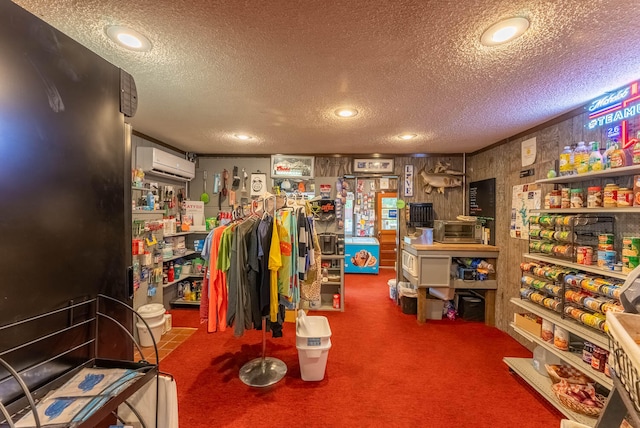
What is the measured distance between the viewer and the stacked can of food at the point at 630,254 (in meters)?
1.83

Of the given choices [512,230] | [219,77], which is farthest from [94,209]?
[512,230]

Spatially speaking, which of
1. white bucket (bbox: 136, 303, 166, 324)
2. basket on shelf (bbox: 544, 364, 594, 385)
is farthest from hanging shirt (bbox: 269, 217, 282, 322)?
basket on shelf (bbox: 544, 364, 594, 385)

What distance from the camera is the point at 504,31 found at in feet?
4.80

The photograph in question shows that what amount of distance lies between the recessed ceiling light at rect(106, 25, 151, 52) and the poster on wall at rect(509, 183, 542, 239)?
3.62 m

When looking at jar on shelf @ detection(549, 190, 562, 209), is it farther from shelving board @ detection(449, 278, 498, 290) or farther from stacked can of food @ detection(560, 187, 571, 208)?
shelving board @ detection(449, 278, 498, 290)

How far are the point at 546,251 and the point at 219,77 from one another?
3043 millimetres

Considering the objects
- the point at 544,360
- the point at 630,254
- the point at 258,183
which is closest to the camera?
the point at 630,254

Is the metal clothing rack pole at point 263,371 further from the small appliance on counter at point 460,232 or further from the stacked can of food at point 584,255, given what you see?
the small appliance on counter at point 460,232

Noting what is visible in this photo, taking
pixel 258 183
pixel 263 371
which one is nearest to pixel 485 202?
pixel 258 183

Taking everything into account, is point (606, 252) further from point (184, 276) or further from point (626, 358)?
point (184, 276)

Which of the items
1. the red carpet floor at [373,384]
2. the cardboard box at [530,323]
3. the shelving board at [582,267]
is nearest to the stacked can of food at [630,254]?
the shelving board at [582,267]

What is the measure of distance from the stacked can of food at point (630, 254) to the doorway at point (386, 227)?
19.2ft

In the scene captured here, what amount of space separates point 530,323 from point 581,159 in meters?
1.50

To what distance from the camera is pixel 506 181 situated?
11.8ft
